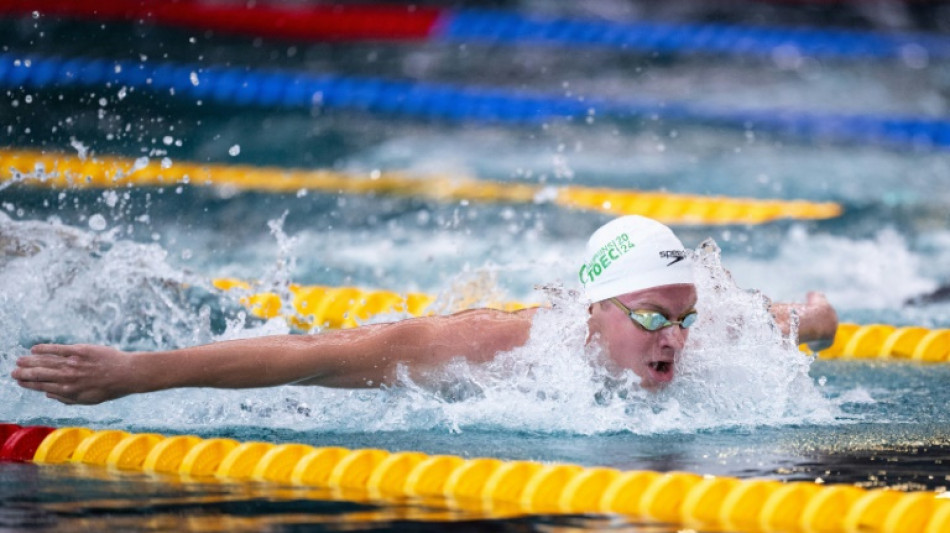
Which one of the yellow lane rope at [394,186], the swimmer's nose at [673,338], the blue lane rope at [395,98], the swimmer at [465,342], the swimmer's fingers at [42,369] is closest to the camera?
the swimmer's fingers at [42,369]

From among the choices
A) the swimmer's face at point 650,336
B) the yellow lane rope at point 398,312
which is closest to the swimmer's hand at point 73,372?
the swimmer's face at point 650,336

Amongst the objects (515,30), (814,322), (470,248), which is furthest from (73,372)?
(515,30)

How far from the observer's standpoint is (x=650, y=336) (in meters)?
3.74

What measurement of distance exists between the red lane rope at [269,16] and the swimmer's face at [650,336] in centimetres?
600

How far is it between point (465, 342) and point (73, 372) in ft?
3.38

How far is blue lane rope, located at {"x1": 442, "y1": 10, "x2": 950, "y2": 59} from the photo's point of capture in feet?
30.5

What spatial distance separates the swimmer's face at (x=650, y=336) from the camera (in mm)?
3734

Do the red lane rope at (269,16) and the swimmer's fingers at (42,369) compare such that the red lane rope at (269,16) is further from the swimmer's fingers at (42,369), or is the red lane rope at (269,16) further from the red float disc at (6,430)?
the swimmer's fingers at (42,369)

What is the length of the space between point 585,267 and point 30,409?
158cm

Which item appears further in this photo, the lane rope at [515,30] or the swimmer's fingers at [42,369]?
the lane rope at [515,30]

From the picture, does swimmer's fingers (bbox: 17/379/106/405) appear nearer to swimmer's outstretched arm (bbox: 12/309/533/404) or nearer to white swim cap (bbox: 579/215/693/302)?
swimmer's outstretched arm (bbox: 12/309/533/404)

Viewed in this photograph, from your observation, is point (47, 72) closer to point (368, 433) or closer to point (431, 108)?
point (431, 108)

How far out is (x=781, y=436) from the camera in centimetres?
377

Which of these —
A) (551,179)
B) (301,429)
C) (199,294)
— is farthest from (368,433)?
(551,179)
